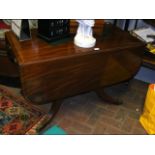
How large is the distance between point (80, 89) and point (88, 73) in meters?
0.15

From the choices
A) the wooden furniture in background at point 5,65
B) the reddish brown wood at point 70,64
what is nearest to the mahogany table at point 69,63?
the reddish brown wood at point 70,64

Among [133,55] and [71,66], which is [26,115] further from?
[133,55]

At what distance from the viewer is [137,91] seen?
2.42m

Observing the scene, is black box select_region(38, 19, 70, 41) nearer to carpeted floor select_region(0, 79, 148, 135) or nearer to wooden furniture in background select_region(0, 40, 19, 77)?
wooden furniture in background select_region(0, 40, 19, 77)

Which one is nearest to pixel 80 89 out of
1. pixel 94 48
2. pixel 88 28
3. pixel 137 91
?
pixel 94 48

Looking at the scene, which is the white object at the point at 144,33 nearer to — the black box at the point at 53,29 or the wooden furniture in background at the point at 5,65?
the black box at the point at 53,29

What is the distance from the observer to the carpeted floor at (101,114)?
1967 mm

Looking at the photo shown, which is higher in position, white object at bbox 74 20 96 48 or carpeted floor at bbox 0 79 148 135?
white object at bbox 74 20 96 48

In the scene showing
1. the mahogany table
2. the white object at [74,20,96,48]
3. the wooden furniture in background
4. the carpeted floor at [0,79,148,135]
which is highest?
the white object at [74,20,96,48]

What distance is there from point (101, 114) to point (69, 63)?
68cm

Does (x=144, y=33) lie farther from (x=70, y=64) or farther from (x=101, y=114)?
(x=70, y=64)

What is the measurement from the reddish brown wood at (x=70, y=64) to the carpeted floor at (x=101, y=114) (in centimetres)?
30

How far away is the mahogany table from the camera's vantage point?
5.16ft

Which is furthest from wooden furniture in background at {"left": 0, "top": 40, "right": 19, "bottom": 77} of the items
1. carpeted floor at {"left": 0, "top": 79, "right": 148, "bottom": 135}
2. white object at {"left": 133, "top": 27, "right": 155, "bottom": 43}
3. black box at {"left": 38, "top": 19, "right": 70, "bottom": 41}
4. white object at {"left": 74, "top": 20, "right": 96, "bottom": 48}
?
white object at {"left": 133, "top": 27, "right": 155, "bottom": 43}
